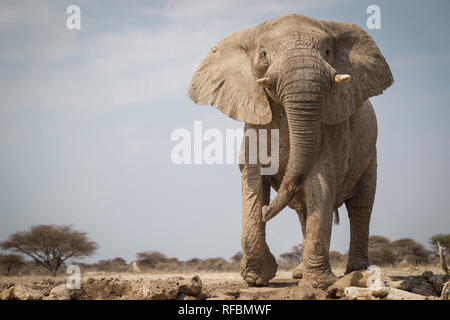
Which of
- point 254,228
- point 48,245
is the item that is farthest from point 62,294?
point 48,245

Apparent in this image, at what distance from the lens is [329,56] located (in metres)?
8.73

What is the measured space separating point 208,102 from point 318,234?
2718mm

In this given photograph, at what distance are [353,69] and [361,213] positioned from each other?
3.43 m

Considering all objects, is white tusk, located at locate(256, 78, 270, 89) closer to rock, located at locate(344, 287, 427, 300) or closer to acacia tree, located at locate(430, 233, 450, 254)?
rock, located at locate(344, 287, 427, 300)

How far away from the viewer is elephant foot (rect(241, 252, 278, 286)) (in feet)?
31.8

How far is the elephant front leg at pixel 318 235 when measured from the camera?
869 cm

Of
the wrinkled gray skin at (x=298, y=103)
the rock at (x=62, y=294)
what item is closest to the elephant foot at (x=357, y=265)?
the wrinkled gray skin at (x=298, y=103)

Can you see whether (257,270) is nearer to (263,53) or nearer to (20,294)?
(263,53)

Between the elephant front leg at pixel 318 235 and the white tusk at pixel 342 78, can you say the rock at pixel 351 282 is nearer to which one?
the elephant front leg at pixel 318 235

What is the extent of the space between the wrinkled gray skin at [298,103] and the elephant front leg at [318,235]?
0.01 meters

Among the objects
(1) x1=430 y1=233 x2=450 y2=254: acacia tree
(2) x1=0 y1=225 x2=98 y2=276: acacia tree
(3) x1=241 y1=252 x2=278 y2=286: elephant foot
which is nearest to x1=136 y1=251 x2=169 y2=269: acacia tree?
(2) x1=0 y1=225 x2=98 y2=276: acacia tree

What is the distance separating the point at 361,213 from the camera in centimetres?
1166
